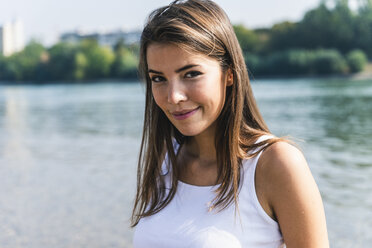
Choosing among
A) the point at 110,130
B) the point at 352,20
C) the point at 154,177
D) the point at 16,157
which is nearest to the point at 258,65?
the point at 352,20

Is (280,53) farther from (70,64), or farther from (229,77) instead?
(229,77)

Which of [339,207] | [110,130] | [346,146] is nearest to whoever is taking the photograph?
[339,207]

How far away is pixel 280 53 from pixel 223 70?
79.1 meters

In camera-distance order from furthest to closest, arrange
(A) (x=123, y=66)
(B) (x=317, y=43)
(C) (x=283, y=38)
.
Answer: (A) (x=123, y=66) < (C) (x=283, y=38) < (B) (x=317, y=43)

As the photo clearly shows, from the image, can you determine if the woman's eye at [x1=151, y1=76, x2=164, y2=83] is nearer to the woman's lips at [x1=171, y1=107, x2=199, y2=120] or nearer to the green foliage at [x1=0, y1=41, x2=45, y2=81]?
the woman's lips at [x1=171, y1=107, x2=199, y2=120]

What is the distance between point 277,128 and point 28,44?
4484 inches

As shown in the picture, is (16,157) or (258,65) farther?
(258,65)

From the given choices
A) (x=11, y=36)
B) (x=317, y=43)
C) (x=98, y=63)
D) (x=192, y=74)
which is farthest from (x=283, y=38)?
(x=11, y=36)

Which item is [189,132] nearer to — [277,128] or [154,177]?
[154,177]

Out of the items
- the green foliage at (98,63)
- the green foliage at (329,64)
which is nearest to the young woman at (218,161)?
the green foliage at (329,64)

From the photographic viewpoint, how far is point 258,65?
73.7 meters

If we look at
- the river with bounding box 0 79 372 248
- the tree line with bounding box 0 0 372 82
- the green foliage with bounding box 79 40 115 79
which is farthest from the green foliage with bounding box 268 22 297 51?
the river with bounding box 0 79 372 248

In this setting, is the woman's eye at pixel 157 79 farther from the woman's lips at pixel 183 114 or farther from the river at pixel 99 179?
the river at pixel 99 179

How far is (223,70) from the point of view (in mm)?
1894
